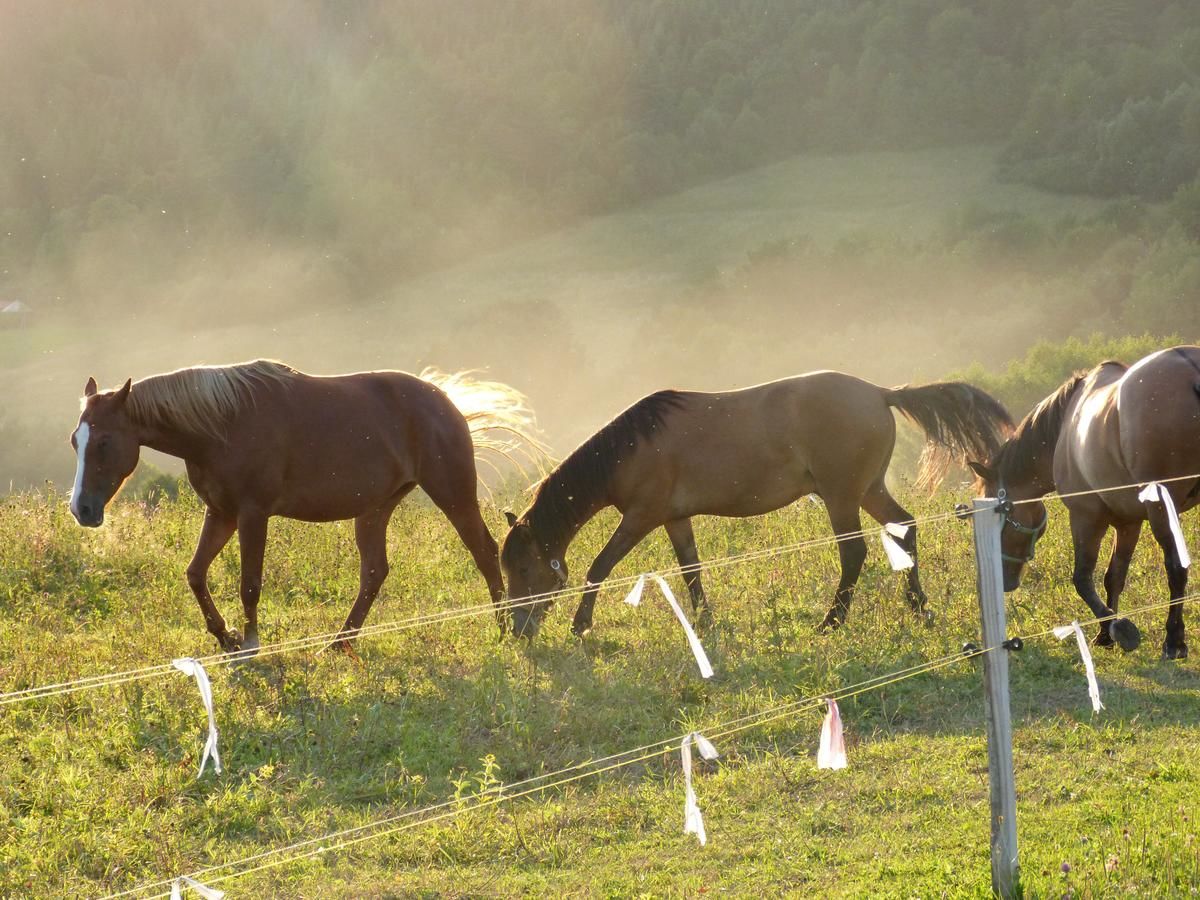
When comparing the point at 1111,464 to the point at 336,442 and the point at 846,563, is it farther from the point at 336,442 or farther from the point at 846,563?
the point at 336,442

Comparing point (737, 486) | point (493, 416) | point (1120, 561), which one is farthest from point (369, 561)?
point (1120, 561)

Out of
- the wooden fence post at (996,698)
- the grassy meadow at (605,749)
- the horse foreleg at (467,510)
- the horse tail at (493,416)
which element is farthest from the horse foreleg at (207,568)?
the wooden fence post at (996,698)

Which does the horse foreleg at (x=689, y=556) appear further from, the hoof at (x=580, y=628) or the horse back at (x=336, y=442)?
the horse back at (x=336, y=442)

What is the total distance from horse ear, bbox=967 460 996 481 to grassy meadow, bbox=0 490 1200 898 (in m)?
0.98

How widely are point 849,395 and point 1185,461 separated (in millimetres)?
2484

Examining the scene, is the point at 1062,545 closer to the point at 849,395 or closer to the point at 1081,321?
the point at 849,395

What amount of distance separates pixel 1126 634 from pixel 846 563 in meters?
2.10

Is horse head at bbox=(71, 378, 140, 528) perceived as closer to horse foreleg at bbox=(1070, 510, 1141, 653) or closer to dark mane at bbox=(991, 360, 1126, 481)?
dark mane at bbox=(991, 360, 1126, 481)

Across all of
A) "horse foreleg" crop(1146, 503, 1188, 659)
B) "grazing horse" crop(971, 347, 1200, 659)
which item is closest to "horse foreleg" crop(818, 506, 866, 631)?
"grazing horse" crop(971, 347, 1200, 659)

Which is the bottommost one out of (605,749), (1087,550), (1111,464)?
(605,749)

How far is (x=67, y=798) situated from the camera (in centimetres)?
597

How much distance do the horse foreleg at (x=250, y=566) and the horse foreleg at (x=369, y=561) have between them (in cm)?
81

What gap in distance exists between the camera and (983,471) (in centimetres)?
912

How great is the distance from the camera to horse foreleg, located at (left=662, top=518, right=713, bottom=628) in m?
9.13
